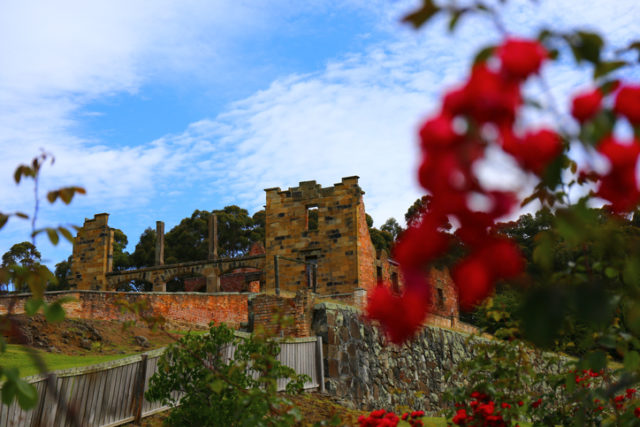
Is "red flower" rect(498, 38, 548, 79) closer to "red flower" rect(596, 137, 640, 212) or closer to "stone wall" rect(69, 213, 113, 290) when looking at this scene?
"red flower" rect(596, 137, 640, 212)

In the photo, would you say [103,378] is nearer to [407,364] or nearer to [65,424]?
[65,424]

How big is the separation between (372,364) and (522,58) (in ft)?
44.9

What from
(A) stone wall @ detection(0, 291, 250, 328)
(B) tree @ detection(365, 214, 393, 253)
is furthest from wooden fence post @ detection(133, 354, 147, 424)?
(B) tree @ detection(365, 214, 393, 253)

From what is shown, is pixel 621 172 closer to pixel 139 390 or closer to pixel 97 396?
pixel 97 396

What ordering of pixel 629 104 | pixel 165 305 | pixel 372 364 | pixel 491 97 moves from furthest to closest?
pixel 165 305 → pixel 372 364 → pixel 629 104 → pixel 491 97

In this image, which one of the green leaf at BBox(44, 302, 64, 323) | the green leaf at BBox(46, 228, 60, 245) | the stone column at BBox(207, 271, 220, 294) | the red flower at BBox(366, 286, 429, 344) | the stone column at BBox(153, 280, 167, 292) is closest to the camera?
the red flower at BBox(366, 286, 429, 344)

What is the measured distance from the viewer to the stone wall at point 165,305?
18.2 metres

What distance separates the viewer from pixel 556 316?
98 cm

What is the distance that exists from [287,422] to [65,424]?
4.31 m

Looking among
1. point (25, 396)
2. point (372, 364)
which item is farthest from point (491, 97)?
point (372, 364)

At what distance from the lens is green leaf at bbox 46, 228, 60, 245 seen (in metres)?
2.47

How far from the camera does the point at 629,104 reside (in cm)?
105

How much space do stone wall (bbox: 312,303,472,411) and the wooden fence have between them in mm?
5003

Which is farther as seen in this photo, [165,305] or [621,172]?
[165,305]
